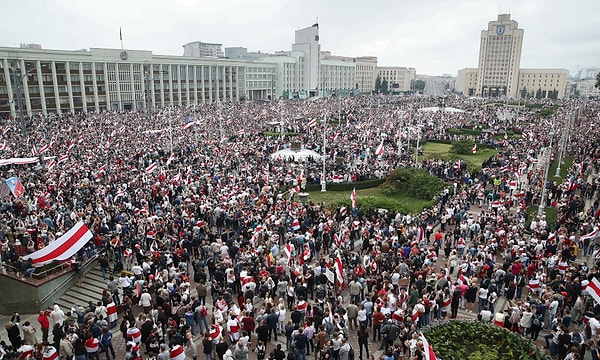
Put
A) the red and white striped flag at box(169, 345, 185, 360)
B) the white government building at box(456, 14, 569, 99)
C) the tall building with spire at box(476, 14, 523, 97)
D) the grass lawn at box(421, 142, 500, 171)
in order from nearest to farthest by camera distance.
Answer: the red and white striped flag at box(169, 345, 185, 360) → the grass lawn at box(421, 142, 500, 171) → the tall building with spire at box(476, 14, 523, 97) → the white government building at box(456, 14, 569, 99)

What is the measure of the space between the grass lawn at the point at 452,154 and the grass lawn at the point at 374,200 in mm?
10322

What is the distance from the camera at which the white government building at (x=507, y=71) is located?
504 feet

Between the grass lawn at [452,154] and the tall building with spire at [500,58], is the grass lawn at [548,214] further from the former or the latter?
the tall building with spire at [500,58]

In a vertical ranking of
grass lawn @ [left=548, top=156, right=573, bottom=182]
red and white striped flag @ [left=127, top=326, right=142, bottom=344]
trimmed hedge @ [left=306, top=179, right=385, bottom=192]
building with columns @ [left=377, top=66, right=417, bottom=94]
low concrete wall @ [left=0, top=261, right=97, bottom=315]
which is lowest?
low concrete wall @ [left=0, top=261, right=97, bottom=315]

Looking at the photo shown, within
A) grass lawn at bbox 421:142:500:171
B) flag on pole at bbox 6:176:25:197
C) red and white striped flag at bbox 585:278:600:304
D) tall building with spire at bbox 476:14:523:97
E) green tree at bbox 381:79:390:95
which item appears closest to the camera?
red and white striped flag at bbox 585:278:600:304

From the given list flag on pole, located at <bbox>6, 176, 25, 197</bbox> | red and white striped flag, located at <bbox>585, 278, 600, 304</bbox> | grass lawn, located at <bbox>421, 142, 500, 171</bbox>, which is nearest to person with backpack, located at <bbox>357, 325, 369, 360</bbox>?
red and white striped flag, located at <bbox>585, 278, 600, 304</bbox>

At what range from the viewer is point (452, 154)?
39094 millimetres

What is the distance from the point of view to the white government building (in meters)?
154

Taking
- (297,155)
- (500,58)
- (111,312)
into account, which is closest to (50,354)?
(111,312)

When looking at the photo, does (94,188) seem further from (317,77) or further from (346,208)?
(317,77)

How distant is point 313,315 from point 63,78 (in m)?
69.4

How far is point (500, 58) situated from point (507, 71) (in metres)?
5.35

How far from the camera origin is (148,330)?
1117cm

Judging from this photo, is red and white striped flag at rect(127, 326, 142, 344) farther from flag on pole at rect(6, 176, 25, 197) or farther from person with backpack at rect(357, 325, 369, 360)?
flag on pole at rect(6, 176, 25, 197)
